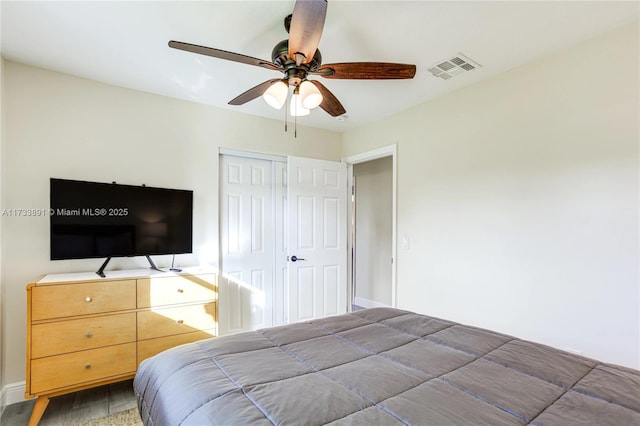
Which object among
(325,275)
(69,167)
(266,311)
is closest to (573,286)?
(325,275)

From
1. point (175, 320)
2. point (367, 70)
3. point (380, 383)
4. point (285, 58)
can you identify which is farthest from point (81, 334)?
point (367, 70)

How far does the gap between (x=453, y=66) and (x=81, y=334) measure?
3.34 m

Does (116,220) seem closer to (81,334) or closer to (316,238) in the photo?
(81,334)

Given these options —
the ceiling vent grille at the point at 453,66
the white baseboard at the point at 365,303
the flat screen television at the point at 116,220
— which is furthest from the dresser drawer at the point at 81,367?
the white baseboard at the point at 365,303

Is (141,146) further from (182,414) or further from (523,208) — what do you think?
(523,208)

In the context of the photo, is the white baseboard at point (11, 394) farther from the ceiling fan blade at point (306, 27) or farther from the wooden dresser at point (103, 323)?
the ceiling fan blade at point (306, 27)

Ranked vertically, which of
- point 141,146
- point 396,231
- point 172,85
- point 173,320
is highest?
point 172,85

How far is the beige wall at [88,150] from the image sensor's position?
94.7 inches

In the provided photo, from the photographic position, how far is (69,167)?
261cm

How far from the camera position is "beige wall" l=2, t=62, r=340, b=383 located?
94.7 inches

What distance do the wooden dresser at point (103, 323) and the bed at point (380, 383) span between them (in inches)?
45.4

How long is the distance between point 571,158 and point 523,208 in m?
0.45

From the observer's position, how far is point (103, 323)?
2.32m

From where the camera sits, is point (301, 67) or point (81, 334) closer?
point (301, 67)
